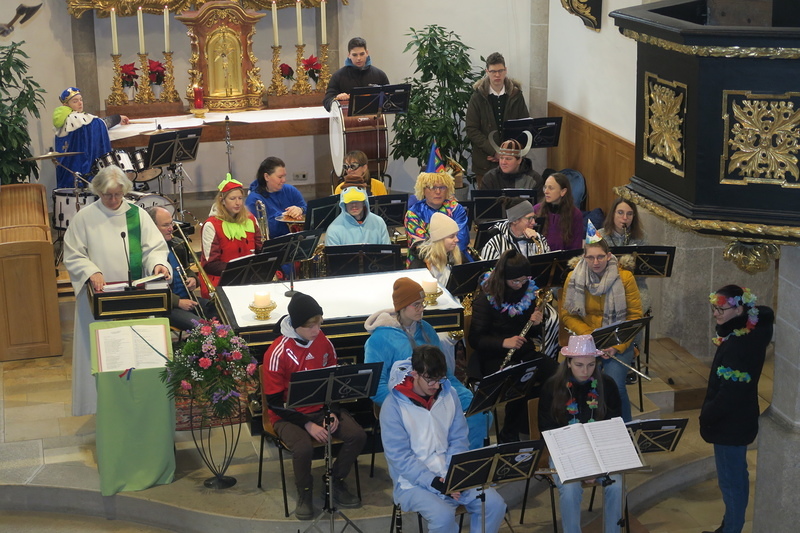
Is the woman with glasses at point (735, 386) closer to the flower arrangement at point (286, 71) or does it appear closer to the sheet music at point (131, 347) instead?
the sheet music at point (131, 347)

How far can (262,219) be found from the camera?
9.11m

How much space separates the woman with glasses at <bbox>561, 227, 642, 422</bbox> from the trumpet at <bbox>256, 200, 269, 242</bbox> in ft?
8.76

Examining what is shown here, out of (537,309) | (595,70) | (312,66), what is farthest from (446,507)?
(312,66)

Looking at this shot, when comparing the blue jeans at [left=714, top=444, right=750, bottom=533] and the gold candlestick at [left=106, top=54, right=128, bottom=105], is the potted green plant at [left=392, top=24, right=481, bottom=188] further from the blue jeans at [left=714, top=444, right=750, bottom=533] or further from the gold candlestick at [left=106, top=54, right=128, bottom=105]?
the blue jeans at [left=714, top=444, right=750, bottom=533]

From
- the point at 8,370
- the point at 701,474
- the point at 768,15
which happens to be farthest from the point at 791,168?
the point at 8,370

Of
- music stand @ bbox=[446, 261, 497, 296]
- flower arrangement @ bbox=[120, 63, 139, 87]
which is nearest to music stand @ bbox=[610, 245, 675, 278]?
music stand @ bbox=[446, 261, 497, 296]

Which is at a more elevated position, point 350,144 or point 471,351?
point 350,144

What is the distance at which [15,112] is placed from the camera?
10.7 meters

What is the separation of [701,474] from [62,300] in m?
5.49

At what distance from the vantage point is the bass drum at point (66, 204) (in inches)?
403

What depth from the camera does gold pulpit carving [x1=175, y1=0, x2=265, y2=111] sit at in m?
12.4

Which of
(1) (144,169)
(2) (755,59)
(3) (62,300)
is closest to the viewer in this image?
(2) (755,59)

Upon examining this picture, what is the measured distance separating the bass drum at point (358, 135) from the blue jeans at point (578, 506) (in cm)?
580

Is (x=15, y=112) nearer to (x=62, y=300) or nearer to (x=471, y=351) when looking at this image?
(x=62, y=300)
